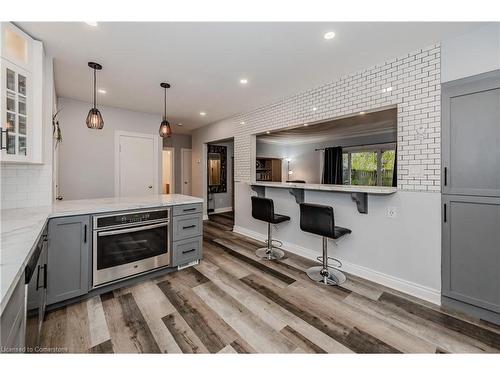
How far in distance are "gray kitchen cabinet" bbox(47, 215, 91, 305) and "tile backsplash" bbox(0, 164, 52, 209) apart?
2.07 ft

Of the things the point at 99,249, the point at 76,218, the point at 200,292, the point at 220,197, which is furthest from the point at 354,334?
the point at 220,197

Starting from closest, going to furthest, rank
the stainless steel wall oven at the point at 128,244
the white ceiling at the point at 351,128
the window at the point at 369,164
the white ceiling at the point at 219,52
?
the white ceiling at the point at 219,52, the stainless steel wall oven at the point at 128,244, the white ceiling at the point at 351,128, the window at the point at 369,164

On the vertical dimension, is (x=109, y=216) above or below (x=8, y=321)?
above

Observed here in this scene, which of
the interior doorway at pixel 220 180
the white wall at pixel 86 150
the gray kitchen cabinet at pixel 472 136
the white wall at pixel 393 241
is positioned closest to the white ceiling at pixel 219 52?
the white wall at pixel 86 150

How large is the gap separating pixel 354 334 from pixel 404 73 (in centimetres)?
268

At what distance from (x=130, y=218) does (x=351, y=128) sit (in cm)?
522

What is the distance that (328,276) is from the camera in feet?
9.07

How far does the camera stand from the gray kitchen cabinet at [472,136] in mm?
1924

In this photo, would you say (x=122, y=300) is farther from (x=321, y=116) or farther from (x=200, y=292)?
(x=321, y=116)

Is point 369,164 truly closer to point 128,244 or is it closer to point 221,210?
point 221,210

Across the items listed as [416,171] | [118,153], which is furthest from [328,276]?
[118,153]

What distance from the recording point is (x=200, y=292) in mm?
2453

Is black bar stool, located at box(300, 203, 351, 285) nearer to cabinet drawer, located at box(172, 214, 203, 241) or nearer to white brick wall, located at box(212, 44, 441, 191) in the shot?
white brick wall, located at box(212, 44, 441, 191)

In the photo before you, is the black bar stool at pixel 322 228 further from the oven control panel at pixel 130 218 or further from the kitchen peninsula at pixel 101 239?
the oven control panel at pixel 130 218
